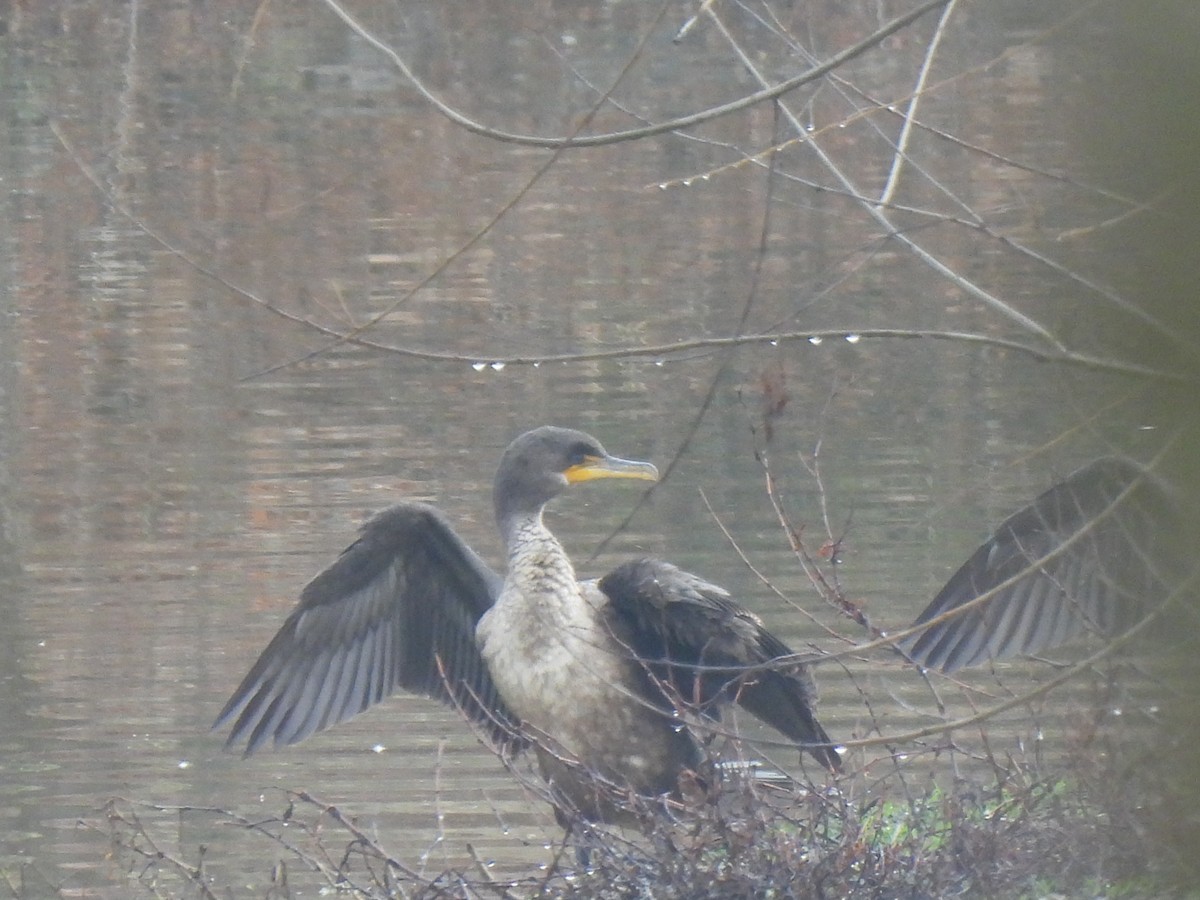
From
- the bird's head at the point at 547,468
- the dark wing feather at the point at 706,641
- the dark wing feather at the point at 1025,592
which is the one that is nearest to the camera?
the dark wing feather at the point at 706,641

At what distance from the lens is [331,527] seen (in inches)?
285

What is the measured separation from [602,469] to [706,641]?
2.70 ft

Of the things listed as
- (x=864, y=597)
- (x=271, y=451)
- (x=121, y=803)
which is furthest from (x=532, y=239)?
(x=121, y=803)

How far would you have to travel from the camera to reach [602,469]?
4.49 metres

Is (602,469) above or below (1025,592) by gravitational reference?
above

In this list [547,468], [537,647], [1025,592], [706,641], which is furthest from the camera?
[547,468]

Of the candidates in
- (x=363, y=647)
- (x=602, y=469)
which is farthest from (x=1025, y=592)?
(x=363, y=647)

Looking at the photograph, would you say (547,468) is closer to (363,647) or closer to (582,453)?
(582,453)

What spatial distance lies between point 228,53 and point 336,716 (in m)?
13.4

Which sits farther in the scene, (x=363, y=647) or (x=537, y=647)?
(x=363, y=647)

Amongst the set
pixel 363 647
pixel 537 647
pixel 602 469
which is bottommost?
pixel 363 647

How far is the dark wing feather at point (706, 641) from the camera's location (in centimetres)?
373

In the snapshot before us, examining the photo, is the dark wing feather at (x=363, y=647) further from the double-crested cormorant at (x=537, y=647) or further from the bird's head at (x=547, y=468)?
the bird's head at (x=547, y=468)

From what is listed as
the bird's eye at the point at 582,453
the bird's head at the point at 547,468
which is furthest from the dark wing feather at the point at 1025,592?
the bird's eye at the point at 582,453
